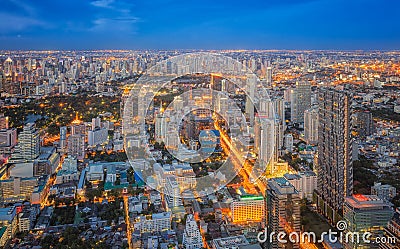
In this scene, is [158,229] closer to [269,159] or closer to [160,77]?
[160,77]

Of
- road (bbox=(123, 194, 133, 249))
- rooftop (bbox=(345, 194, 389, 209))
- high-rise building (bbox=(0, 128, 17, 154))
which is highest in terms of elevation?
high-rise building (bbox=(0, 128, 17, 154))

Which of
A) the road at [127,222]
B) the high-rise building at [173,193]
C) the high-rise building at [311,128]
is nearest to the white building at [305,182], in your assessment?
the high-rise building at [173,193]

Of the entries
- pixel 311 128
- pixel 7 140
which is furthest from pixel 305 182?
pixel 7 140

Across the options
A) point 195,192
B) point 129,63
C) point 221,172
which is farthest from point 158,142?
point 129,63

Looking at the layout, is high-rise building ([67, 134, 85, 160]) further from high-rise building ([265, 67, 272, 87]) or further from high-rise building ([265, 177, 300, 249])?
high-rise building ([265, 67, 272, 87])

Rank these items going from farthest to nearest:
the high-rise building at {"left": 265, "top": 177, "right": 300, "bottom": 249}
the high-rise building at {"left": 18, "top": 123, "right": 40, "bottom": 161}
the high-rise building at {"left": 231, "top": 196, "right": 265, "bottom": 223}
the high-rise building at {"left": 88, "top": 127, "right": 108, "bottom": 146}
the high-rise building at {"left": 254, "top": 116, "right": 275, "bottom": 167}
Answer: the high-rise building at {"left": 88, "top": 127, "right": 108, "bottom": 146}
the high-rise building at {"left": 18, "top": 123, "right": 40, "bottom": 161}
the high-rise building at {"left": 254, "top": 116, "right": 275, "bottom": 167}
the high-rise building at {"left": 231, "top": 196, "right": 265, "bottom": 223}
the high-rise building at {"left": 265, "top": 177, "right": 300, "bottom": 249}

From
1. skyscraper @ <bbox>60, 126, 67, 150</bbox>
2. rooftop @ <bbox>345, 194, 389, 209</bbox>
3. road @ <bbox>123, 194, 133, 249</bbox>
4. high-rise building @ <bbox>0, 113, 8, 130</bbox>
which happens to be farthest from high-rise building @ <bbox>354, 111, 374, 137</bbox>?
high-rise building @ <bbox>0, 113, 8, 130</bbox>

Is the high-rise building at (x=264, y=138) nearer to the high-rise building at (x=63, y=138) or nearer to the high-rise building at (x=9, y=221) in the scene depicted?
the high-rise building at (x=9, y=221)
